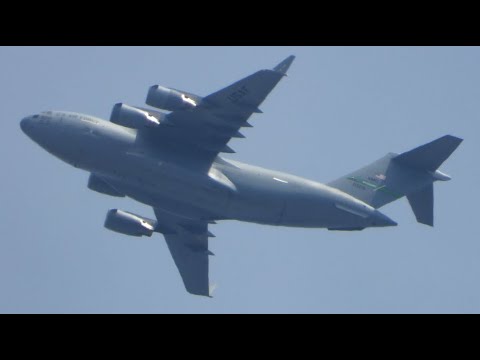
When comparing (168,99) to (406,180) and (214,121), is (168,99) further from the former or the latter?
(406,180)

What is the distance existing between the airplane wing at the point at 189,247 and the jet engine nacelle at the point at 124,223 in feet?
3.28

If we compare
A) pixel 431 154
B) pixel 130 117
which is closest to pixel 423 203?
pixel 431 154

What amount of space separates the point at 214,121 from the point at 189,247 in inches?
262

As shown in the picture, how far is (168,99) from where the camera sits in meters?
31.5

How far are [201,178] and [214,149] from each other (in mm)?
1331

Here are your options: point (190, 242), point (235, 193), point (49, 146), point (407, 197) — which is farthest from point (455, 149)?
point (49, 146)

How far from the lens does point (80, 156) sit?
31.8 meters

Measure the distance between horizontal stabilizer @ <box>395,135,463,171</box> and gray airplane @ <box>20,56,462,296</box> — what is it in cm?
4

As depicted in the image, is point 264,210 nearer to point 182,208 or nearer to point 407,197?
point 182,208

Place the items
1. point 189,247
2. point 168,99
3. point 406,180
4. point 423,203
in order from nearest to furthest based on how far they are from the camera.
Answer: point 168,99
point 423,203
point 406,180
point 189,247

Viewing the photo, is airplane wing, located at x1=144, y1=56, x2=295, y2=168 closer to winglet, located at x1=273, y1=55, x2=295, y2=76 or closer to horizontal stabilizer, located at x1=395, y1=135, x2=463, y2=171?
winglet, located at x1=273, y1=55, x2=295, y2=76

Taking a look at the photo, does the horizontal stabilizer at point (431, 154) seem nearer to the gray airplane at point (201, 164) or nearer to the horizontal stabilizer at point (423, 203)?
the gray airplane at point (201, 164)

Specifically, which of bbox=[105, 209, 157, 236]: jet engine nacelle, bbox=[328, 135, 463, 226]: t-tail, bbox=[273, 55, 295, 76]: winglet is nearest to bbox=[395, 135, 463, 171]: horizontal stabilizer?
bbox=[328, 135, 463, 226]: t-tail

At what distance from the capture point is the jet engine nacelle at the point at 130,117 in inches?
1249
